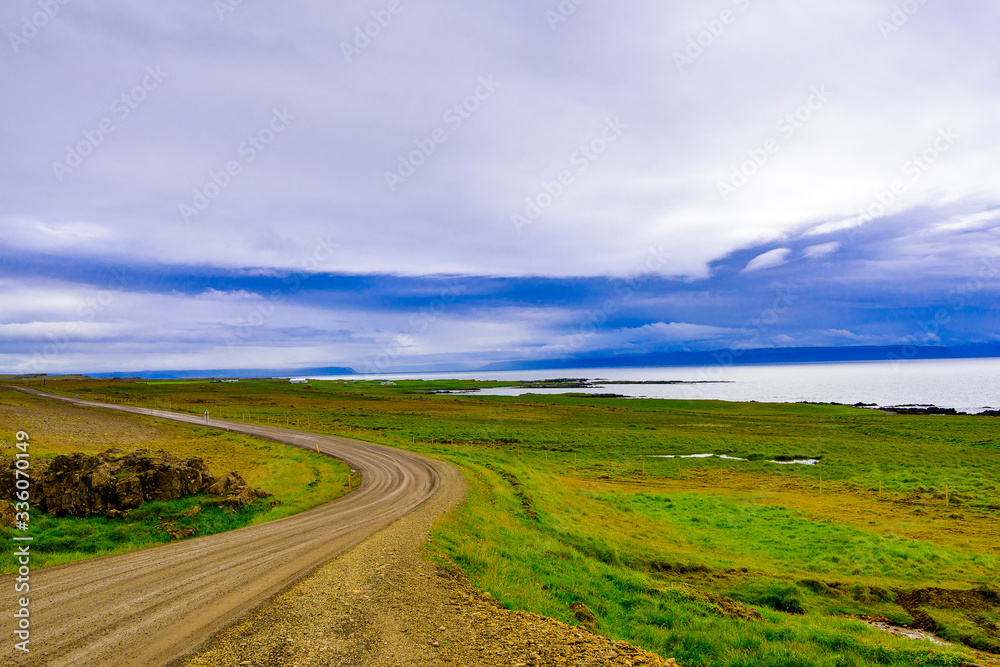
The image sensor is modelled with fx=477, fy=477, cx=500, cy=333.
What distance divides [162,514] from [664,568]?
76.9ft

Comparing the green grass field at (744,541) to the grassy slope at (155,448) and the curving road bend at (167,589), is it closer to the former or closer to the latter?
the curving road bend at (167,589)

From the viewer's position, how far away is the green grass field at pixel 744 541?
46.1 ft

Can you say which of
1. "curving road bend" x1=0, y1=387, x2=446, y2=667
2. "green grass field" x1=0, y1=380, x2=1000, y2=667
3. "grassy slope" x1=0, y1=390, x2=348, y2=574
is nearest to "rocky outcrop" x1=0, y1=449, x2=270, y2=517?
"grassy slope" x1=0, y1=390, x2=348, y2=574

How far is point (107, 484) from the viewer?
75.3ft

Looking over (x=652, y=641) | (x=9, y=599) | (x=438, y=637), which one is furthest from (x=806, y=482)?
(x=9, y=599)

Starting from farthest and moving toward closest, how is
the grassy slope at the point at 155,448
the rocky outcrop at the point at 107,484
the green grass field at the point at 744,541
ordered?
the rocky outcrop at the point at 107,484
the grassy slope at the point at 155,448
the green grass field at the point at 744,541

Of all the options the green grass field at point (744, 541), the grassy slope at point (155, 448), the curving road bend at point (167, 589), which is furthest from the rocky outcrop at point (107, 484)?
the green grass field at point (744, 541)

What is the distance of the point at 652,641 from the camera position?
13.3 meters

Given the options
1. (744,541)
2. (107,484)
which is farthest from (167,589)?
(744,541)

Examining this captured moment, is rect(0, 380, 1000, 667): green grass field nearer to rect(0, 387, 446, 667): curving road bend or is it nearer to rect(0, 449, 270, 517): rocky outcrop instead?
rect(0, 387, 446, 667): curving road bend

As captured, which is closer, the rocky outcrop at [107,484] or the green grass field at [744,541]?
the green grass field at [744,541]

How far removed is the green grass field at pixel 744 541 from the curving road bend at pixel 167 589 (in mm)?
4976

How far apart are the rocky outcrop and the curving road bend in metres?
5.86

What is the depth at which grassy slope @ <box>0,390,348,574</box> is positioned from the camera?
63.4 feet
